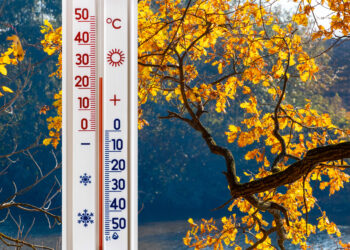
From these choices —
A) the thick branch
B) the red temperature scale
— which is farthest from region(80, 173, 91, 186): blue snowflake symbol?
the thick branch

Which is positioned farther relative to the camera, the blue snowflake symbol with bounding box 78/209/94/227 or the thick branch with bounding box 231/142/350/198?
the thick branch with bounding box 231/142/350/198

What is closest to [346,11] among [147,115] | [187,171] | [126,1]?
[126,1]

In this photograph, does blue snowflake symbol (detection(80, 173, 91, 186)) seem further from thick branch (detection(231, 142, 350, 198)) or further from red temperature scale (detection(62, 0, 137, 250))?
thick branch (detection(231, 142, 350, 198))

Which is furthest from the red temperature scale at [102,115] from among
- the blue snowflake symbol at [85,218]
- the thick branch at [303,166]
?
the thick branch at [303,166]

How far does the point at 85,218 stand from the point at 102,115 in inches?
11.0

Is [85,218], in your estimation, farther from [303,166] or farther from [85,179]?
[303,166]

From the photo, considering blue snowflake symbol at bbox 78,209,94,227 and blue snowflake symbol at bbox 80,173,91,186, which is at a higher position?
blue snowflake symbol at bbox 80,173,91,186

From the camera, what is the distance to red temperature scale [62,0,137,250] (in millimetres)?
1365

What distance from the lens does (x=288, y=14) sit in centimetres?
1488

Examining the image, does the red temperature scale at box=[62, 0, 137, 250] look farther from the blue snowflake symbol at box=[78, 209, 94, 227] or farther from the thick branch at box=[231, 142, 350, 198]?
the thick branch at box=[231, 142, 350, 198]

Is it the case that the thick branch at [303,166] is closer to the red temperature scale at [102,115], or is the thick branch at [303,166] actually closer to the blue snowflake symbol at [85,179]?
the red temperature scale at [102,115]

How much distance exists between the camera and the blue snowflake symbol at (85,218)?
135 centimetres

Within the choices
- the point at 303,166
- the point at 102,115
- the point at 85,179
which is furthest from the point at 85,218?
the point at 303,166

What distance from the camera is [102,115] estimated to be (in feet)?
4.54
